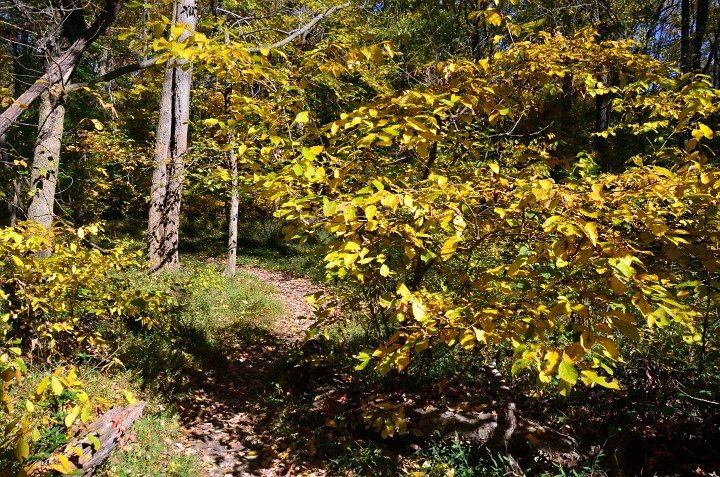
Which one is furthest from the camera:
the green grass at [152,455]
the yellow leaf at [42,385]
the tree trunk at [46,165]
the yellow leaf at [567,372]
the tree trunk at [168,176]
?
the tree trunk at [168,176]

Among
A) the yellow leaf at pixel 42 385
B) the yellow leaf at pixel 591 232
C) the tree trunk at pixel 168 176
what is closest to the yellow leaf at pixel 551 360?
the yellow leaf at pixel 591 232

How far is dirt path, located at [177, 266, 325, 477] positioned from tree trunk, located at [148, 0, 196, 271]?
279 centimetres

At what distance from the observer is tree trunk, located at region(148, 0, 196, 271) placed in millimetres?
7973

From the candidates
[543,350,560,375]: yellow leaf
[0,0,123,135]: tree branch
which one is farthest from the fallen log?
[543,350,560,375]: yellow leaf

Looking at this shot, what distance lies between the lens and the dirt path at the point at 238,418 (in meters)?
4.05

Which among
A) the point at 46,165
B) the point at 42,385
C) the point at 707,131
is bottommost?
the point at 42,385

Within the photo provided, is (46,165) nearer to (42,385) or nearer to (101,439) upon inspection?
(101,439)

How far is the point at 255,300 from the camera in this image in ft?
28.6

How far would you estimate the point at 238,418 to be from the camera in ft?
16.3

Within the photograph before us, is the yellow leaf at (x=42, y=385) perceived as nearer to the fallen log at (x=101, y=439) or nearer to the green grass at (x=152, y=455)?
the fallen log at (x=101, y=439)

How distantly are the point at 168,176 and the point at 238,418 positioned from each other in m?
5.10

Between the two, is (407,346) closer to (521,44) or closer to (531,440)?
(531,440)

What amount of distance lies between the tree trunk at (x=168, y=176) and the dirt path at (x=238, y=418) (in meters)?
2.79

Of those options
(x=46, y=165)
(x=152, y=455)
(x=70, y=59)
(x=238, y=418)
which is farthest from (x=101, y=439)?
(x=46, y=165)
